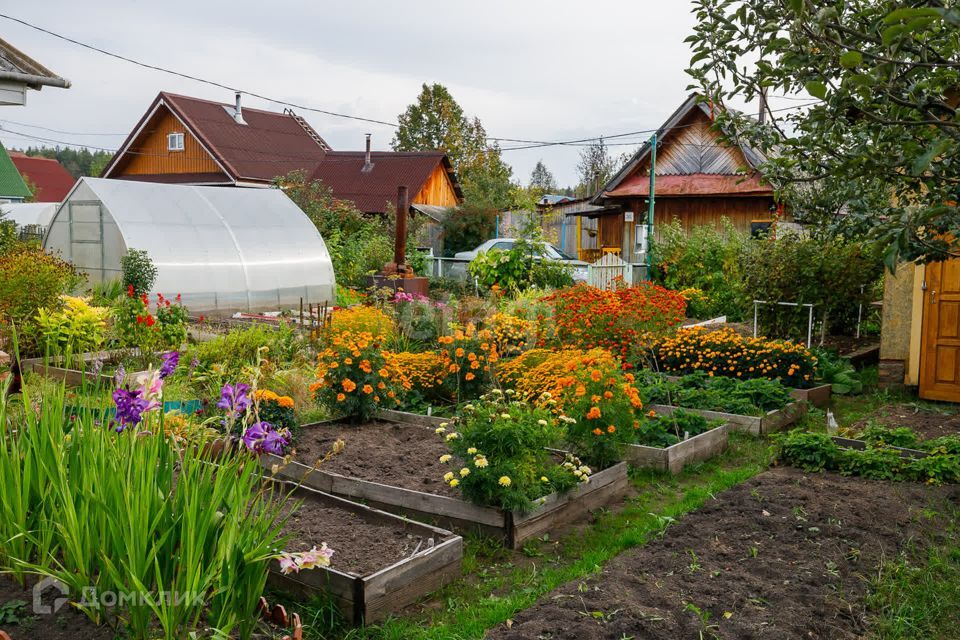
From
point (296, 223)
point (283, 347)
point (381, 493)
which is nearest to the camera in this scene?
point (381, 493)

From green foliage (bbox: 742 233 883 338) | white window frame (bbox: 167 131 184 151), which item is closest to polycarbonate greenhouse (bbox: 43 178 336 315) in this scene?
green foliage (bbox: 742 233 883 338)

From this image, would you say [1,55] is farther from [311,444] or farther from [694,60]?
[694,60]

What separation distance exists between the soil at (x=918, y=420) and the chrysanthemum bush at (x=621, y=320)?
95.2 inches

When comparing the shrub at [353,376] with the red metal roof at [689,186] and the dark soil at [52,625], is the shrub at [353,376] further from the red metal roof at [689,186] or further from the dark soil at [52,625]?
the red metal roof at [689,186]

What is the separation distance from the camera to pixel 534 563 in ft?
15.5

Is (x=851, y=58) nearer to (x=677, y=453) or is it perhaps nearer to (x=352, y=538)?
(x=352, y=538)

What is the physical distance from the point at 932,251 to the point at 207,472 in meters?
3.06

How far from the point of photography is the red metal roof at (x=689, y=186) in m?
20.9

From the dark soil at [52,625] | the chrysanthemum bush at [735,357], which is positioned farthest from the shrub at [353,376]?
the chrysanthemum bush at [735,357]

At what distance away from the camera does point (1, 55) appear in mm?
7125

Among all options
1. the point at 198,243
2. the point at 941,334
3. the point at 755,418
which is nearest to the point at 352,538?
the point at 755,418

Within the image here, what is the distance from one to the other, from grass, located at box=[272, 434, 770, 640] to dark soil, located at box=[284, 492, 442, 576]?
1.02 feet

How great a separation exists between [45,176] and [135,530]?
198ft

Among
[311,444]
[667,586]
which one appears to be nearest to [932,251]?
[667,586]
